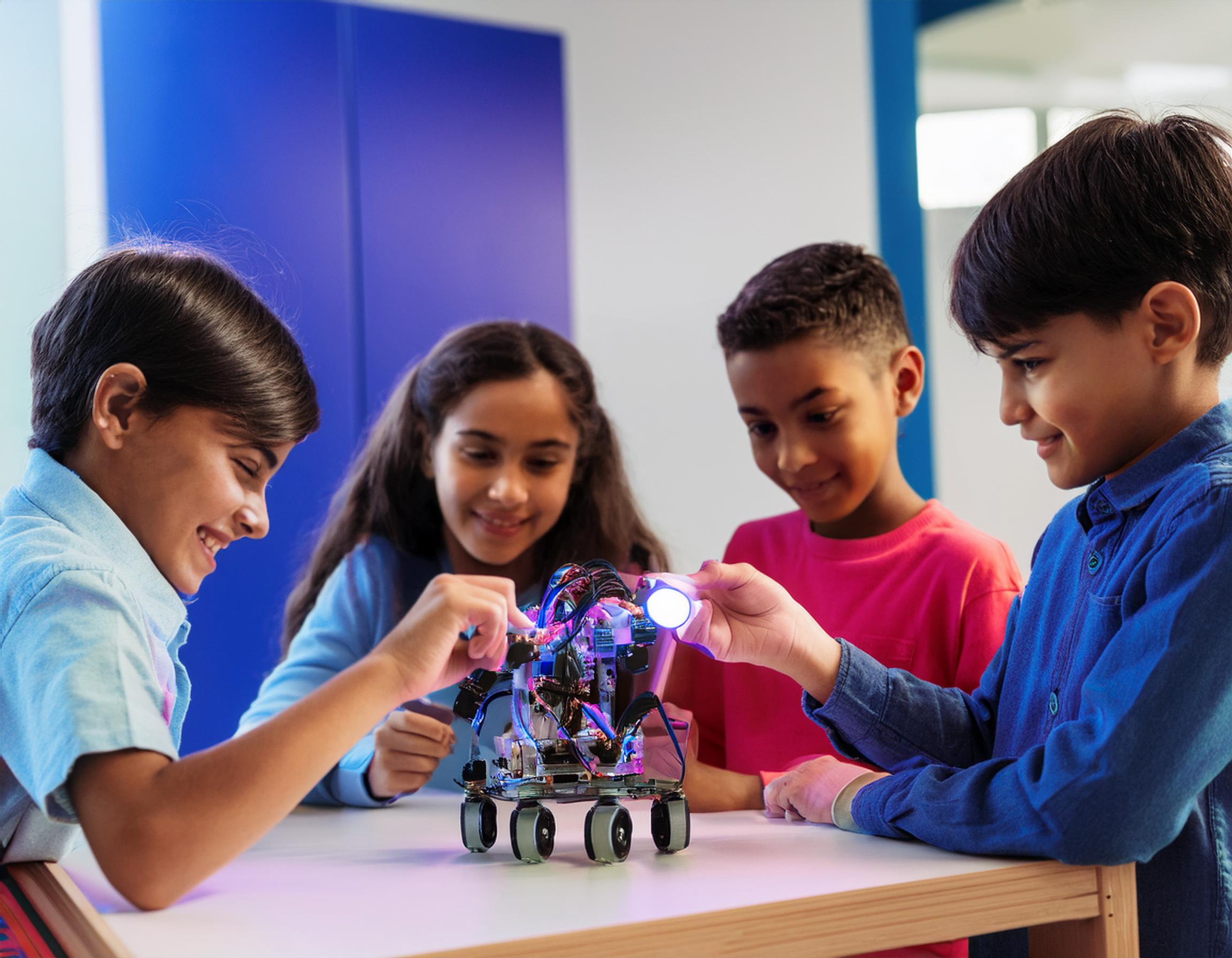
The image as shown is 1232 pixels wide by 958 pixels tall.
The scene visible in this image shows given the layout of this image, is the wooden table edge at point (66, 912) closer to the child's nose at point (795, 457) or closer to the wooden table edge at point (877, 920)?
the wooden table edge at point (877, 920)

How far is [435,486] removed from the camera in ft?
6.02

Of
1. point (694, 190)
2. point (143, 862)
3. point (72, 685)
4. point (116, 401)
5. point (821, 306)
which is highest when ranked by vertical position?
point (694, 190)

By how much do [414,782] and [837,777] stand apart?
0.47 m

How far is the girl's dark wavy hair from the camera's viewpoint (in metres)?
1.76

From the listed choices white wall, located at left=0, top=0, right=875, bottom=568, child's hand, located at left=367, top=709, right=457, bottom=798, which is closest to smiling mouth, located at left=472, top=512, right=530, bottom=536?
child's hand, located at left=367, top=709, right=457, bottom=798

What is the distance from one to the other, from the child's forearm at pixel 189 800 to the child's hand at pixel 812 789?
0.46 m

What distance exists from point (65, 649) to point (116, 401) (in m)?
0.26

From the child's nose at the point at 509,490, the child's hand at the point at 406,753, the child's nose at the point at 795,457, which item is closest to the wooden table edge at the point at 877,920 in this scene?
the child's hand at the point at 406,753

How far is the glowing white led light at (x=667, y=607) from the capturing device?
1.03 meters

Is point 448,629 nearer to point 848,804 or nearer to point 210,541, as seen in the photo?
point 210,541

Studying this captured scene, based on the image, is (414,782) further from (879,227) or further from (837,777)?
(879,227)

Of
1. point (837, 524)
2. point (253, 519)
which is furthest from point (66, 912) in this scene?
point (837, 524)

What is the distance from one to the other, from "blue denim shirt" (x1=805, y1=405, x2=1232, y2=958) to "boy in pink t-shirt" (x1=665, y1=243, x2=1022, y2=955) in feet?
0.90

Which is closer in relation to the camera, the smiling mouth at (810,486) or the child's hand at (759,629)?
the child's hand at (759,629)
